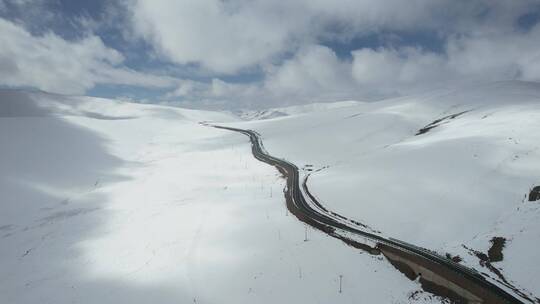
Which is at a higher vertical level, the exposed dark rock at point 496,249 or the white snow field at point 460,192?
the white snow field at point 460,192

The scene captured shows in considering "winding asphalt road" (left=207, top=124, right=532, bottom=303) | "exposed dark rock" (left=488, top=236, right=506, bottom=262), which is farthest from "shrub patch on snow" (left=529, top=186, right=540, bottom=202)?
"winding asphalt road" (left=207, top=124, right=532, bottom=303)

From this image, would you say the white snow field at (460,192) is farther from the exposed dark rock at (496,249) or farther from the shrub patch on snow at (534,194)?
the shrub patch on snow at (534,194)

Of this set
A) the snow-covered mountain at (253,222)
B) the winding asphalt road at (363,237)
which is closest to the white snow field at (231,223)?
the snow-covered mountain at (253,222)

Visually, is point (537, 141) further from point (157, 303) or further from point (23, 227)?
point (23, 227)

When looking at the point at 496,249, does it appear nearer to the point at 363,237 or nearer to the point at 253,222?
the point at 363,237

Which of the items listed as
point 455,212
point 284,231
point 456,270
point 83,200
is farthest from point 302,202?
point 83,200

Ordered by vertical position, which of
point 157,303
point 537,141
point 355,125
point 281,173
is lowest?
point 157,303
